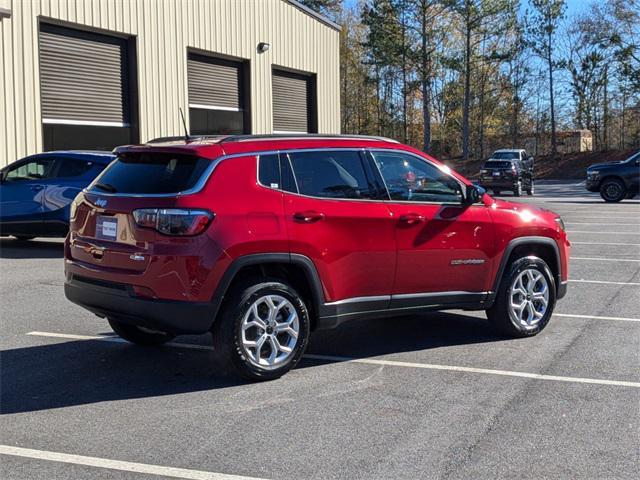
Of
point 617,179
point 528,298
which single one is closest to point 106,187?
point 528,298

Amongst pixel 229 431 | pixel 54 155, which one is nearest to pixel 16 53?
pixel 54 155

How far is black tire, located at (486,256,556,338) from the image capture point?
694 centimetres

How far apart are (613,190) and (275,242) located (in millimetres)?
23999

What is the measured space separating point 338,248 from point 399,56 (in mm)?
51742

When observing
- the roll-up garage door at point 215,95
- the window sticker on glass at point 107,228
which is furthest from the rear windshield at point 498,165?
the window sticker on glass at point 107,228

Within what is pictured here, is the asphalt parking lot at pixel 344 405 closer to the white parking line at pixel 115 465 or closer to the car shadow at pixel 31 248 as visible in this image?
the white parking line at pixel 115 465

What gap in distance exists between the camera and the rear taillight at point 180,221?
17.4ft

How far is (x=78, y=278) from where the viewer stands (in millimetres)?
5930

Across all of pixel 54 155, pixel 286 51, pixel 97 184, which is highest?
pixel 286 51

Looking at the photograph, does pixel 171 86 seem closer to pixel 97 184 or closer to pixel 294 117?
pixel 294 117

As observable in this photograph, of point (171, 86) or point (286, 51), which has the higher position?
point (286, 51)

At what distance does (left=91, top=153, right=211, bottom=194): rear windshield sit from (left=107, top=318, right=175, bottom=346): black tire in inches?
50.8

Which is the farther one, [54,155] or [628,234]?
[628,234]

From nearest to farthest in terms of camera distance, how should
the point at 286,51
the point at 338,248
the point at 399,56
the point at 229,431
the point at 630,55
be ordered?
the point at 229,431, the point at 338,248, the point at 286,51, the point at 630,55, the point at 399,56
